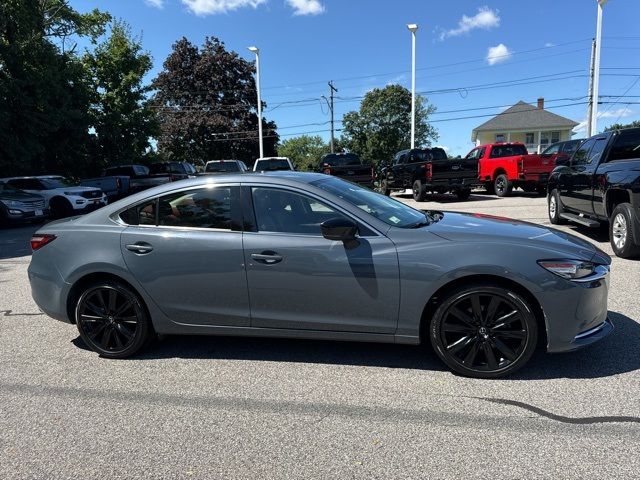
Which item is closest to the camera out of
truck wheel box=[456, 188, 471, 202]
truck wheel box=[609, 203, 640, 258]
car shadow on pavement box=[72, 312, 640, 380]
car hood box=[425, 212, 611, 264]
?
car hood box=[425, 212, 611, 264]

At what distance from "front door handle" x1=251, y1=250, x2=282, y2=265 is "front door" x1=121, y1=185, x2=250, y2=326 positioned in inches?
5.1

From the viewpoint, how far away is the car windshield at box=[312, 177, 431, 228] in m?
3.94

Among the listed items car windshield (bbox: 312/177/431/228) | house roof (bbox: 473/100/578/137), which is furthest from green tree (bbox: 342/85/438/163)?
car windshield (bbox: 312/177/431/228)

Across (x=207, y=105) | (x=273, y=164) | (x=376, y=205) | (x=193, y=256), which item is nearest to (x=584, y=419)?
(x=376, y=205)

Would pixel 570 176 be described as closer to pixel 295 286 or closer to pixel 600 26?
pixel 295 286

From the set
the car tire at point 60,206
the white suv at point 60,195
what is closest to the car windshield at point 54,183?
the white suv at point 60,195

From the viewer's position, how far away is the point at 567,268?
340 centimetres

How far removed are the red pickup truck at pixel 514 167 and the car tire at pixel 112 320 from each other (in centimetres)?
1496

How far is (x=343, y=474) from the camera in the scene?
8.49ft

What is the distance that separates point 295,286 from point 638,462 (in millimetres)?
2365

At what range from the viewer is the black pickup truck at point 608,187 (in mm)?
6910

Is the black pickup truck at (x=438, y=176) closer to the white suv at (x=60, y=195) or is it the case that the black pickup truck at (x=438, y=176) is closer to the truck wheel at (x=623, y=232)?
the truck wheel at (x=623, y=232)

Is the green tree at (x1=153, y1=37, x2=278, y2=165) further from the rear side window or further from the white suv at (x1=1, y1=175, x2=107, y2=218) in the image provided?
→ the rear side window

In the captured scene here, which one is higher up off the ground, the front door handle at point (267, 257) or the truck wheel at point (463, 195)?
the front door handle at point (267, 257)
